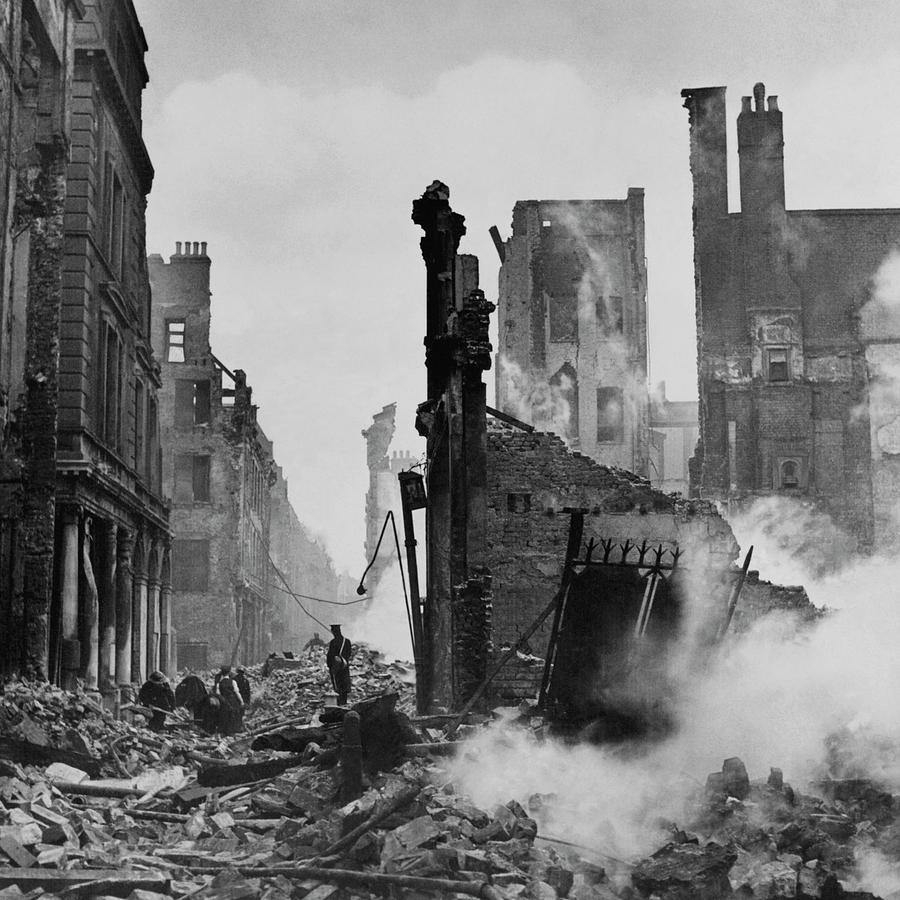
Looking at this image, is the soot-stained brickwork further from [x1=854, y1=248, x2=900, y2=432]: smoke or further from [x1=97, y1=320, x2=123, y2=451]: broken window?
[x1=854, y1=248, x2=900, y2=432]: smoke

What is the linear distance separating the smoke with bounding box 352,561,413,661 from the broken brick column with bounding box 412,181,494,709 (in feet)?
91.7

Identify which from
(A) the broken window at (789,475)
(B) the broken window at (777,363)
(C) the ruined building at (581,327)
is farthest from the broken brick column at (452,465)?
(C) the ruined building at (581,327)

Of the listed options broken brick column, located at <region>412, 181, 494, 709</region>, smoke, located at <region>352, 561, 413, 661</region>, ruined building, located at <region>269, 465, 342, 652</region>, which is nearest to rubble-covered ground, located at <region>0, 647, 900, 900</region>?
broken brick column, located at <region>412, 181, 494, 709</region>

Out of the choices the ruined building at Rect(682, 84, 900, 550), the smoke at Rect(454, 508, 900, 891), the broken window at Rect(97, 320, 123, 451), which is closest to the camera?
the smoke at Rect(454, 508, 900, 891)

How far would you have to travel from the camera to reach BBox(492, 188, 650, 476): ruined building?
1837 inches

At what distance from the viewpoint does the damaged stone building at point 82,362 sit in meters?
17.9

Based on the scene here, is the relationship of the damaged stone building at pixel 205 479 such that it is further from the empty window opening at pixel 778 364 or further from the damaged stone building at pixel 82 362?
the empty window opening at pixel 778 364

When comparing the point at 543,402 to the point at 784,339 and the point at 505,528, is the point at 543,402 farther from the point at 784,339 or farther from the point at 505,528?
the point at 505,528

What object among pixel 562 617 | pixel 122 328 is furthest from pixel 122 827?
pixel 122 328

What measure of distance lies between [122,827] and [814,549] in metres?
31.0

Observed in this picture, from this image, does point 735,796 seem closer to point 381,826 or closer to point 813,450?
point 381,826

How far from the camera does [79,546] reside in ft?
68.2

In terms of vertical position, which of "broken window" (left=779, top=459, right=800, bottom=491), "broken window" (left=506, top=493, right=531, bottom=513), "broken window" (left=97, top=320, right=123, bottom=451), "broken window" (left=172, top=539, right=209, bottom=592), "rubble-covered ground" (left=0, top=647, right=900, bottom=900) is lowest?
"rubble-covered ground" (left=0, top=647, right=900, bottom=900)

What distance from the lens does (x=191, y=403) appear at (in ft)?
156
